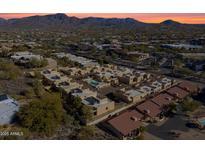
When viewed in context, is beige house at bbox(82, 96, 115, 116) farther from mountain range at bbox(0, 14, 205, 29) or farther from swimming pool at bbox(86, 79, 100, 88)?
mountain range at bbox(0, 14, 205, 29)

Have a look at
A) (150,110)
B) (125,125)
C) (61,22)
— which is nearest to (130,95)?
(150,110)

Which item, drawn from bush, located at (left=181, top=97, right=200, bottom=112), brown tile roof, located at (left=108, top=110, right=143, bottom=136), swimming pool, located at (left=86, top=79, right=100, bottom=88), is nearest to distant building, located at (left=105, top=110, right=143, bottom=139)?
brown tile roof, located at (left=108, top=110, right=143, bottom=136)

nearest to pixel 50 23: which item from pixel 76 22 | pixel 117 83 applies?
pixel 76 22

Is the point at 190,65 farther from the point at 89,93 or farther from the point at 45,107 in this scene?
the point at 45,107

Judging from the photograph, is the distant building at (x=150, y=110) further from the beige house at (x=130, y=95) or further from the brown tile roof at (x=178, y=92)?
the brown tile roof at (x=178, y=92)

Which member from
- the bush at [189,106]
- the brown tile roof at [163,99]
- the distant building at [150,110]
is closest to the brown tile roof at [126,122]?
the distant building at [150,110]
